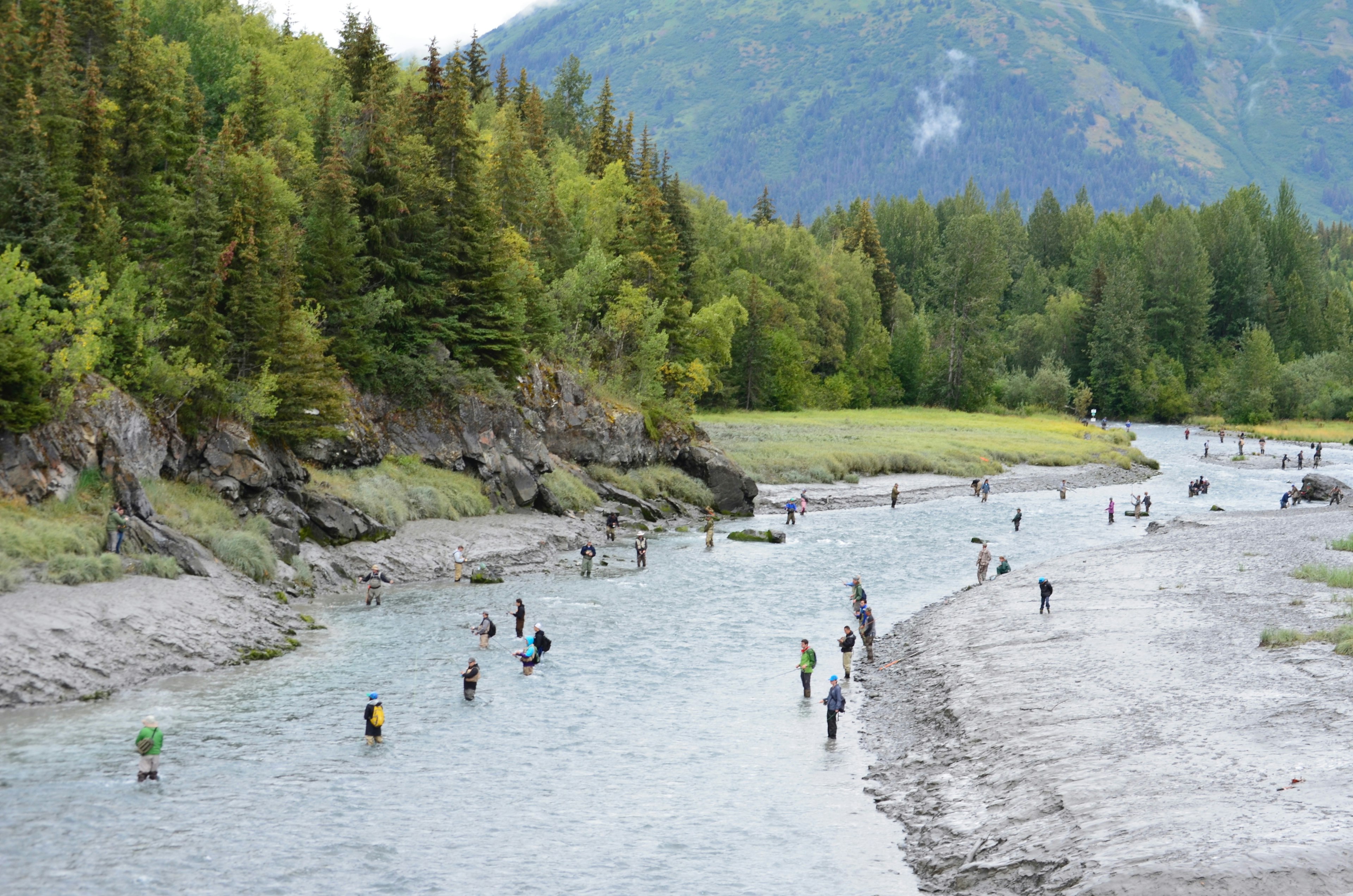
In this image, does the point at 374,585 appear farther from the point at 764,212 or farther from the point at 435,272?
the point at 764,212

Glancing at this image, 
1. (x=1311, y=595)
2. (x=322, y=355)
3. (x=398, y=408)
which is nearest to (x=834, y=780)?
(x=1311, y=595)

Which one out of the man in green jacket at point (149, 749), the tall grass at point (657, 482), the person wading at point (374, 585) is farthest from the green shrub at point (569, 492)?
the man in green jacket at point (149, 749)

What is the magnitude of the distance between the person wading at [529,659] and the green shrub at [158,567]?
11216mm

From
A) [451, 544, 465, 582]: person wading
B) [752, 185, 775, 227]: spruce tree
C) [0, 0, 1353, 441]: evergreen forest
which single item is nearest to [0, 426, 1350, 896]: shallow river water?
[451, 544, 465, 582]: person wading

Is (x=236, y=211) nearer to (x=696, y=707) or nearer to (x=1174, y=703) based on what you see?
(x=696, y=707)

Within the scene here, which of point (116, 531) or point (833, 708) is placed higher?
point (116, 531)

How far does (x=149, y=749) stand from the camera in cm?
2111

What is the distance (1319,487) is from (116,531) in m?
72.5

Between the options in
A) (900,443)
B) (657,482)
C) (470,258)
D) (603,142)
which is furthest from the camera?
(603,142)

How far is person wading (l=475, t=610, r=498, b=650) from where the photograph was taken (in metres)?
32.7

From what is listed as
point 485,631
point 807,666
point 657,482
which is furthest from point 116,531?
point 657,482

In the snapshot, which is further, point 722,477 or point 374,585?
point 722,477

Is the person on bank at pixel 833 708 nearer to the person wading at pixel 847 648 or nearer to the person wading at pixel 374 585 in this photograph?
the person wading at pixel 847 648

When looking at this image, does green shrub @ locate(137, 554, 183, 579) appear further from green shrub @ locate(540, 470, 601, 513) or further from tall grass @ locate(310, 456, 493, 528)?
green shrub @ locate(540, 470, 601, 513)
